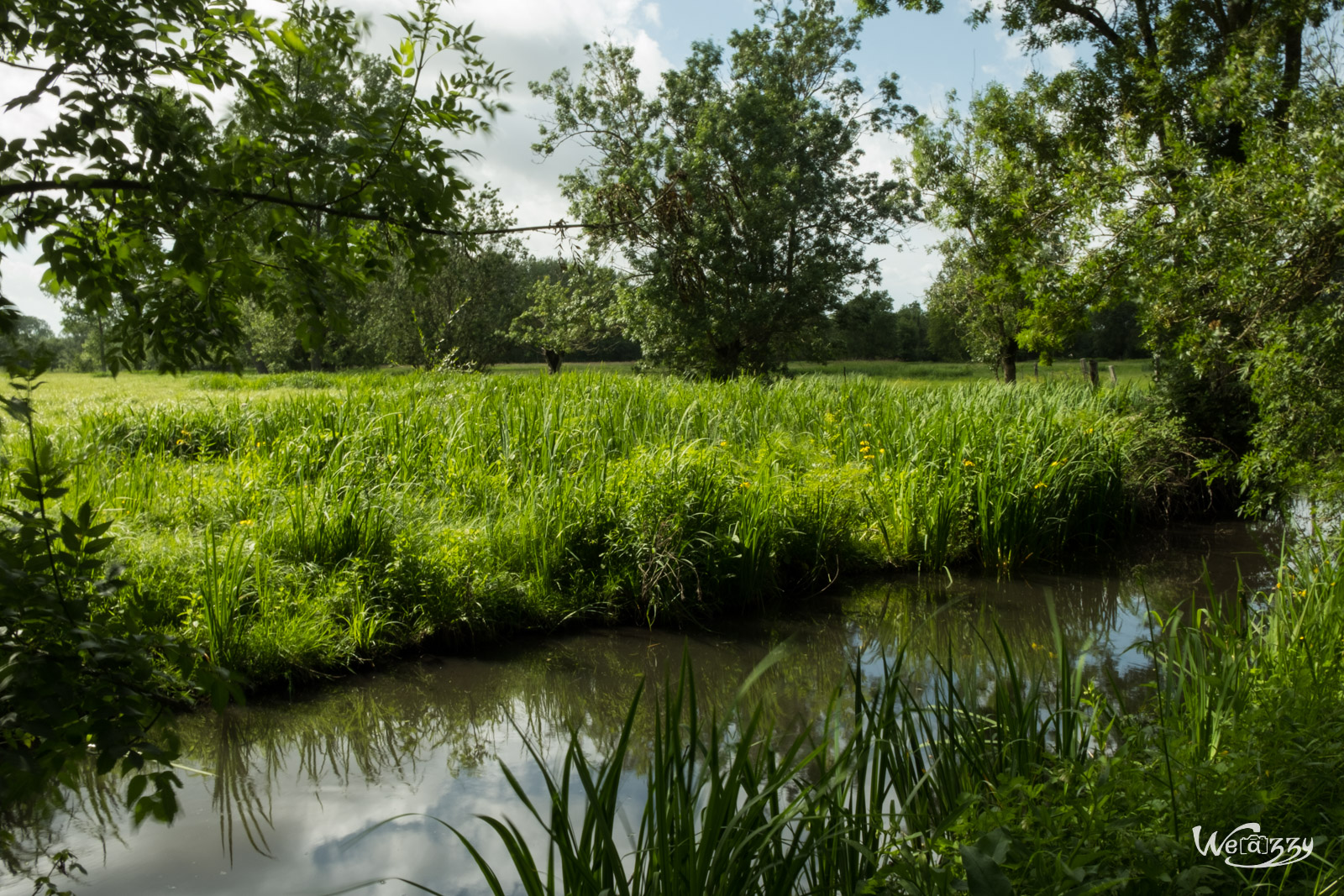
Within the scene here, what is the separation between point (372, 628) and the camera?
4715mm

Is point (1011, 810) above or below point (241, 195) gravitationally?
below

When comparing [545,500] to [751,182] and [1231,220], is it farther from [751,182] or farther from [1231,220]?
[751,182]

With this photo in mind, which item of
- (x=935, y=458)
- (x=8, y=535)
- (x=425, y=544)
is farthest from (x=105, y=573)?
(x=935, y=458)

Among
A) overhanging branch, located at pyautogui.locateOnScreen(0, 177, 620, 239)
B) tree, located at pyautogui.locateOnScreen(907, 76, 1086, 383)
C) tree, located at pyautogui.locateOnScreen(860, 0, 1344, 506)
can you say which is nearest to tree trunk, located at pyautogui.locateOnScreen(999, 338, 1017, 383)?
tree, located at pyautogui.locateOnScreen(907, 76, 1086, 383)

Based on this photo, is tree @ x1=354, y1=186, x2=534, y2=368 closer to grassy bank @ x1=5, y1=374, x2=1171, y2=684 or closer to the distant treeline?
the distant treeline

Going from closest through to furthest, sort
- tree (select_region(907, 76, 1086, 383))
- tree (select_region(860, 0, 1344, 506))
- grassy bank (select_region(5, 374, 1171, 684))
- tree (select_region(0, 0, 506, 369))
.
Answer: tree (select_region(0, 0, 506, 369))
grassy bank (select_region(5, 374, 1171, 684))
tree (select_region(860, 0, 1344, 506))
tree (select_region(907, 76, 1086, 383))

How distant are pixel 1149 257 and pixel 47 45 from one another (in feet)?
28.2

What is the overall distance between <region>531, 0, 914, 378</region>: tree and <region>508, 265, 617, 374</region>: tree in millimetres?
1563

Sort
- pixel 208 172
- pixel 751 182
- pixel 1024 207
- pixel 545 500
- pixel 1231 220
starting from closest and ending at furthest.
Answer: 1. pixel 208 172
2. pixel 545 500
3. pixel 1231 220
4. pixel 1024 207
5. pixel 751 182

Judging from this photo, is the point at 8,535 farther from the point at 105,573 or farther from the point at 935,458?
the point at 935,458

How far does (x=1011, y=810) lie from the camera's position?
1.90 m

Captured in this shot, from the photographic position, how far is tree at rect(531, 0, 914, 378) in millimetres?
19594

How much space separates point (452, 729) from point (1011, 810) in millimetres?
2914

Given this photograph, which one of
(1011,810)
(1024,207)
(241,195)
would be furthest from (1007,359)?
(241,195)
